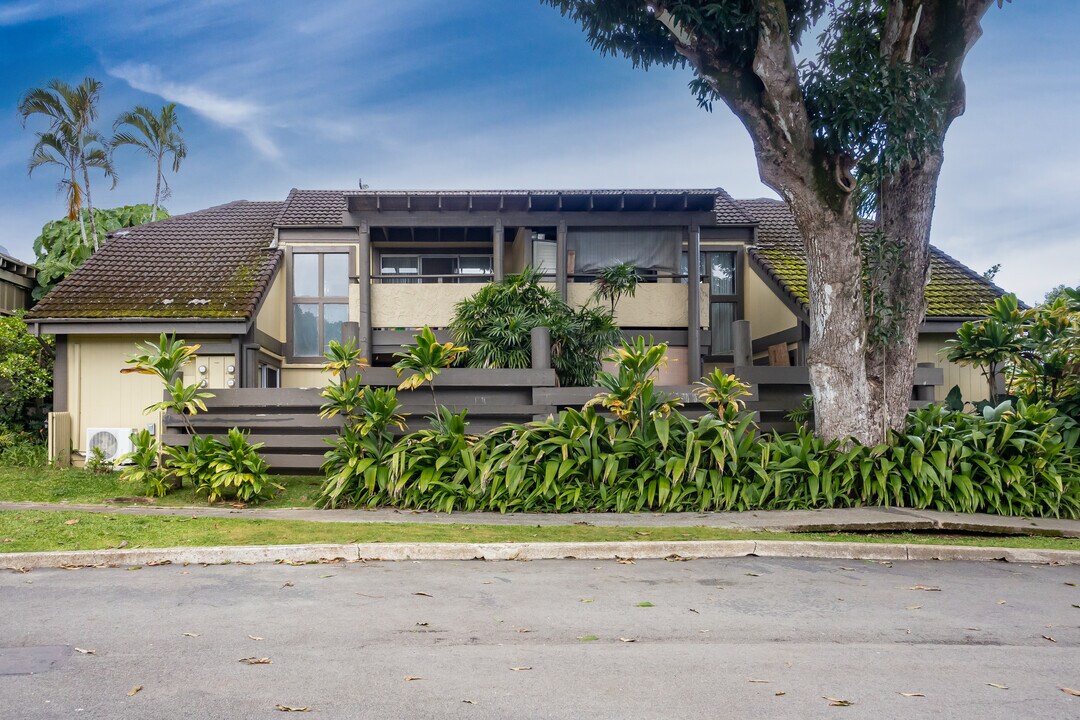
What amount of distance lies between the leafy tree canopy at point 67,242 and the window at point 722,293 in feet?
51.1

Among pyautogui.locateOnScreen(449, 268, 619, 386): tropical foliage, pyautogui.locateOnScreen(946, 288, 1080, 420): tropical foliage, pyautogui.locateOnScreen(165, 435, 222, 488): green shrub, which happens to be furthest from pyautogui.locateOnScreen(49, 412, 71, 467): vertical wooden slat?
pyautogui.locateOnScreen(946, 288, 1080, 420): tropical foliage

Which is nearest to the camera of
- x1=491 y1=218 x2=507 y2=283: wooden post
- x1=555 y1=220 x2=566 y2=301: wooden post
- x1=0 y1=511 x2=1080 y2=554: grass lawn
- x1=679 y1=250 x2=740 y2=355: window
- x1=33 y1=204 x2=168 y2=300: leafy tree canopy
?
x1=0 y1=511 x2=1080 y2=554: grass lawn

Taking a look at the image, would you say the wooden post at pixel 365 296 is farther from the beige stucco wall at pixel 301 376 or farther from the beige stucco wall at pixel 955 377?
the beige stucco wall at pixel 955 377

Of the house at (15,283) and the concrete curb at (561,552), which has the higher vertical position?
the house at (15,283)

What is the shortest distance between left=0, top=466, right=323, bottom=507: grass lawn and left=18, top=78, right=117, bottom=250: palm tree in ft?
44.3

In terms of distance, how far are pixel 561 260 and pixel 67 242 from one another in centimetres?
→ 1770

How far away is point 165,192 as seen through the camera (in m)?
27.7

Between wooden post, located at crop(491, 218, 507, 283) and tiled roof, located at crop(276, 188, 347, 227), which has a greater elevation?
tiled roof, located at crop(276, 188, 347, 227)

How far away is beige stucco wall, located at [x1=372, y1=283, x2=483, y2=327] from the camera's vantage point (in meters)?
15.4

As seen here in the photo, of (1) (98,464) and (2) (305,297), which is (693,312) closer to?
(2) (305,297)

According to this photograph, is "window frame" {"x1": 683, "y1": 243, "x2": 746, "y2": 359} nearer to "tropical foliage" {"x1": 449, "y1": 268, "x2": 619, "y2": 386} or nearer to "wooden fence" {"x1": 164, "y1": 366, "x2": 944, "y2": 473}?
"tropical foliage" {"x1": 449, "y1": 268, "x2": 619, "y2": 386}

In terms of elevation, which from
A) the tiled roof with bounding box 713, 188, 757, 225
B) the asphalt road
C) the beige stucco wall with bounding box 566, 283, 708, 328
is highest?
the tiled roof with bounding box 713, 188, 757, 225

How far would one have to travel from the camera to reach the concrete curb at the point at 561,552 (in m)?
6.99

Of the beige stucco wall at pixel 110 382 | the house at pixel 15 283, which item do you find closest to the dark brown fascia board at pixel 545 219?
the beige stucco wall at pixel 110 382
